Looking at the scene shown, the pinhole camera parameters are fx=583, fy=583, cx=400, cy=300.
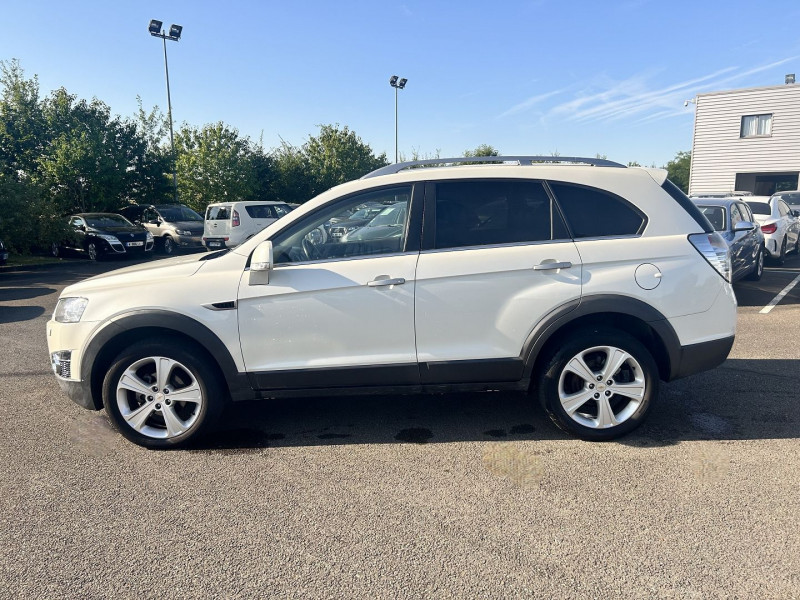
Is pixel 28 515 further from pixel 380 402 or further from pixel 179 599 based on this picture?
pixel 380 402

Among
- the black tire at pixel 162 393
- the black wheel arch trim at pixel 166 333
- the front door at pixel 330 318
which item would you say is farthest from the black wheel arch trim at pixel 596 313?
the black tire at pixel 162 393

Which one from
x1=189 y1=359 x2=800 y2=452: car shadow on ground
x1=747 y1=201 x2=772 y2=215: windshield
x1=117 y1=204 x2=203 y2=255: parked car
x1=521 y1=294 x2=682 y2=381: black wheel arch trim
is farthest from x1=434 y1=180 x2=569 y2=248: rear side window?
x1=117 y1=204 x2=203 y2=255: parked car

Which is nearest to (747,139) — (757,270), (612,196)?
(757,270)

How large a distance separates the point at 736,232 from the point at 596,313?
6301mm

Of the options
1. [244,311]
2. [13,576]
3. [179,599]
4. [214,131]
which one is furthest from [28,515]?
[214,131]

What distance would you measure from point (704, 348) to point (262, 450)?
3.03 meters

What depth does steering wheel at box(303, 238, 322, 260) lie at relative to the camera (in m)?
3.89

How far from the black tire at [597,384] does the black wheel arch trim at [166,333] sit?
2027 mm

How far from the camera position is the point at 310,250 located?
3.90 meters

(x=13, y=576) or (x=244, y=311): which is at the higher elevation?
(x=244, y=311)

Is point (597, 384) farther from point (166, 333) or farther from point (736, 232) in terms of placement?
point (736, 232)

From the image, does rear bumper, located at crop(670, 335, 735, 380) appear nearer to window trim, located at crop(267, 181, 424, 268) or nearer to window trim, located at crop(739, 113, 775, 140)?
window trim, located at crop(267, 181, 424, 268)

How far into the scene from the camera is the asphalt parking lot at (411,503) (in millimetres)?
2551

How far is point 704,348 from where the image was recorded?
3881 millimetres
